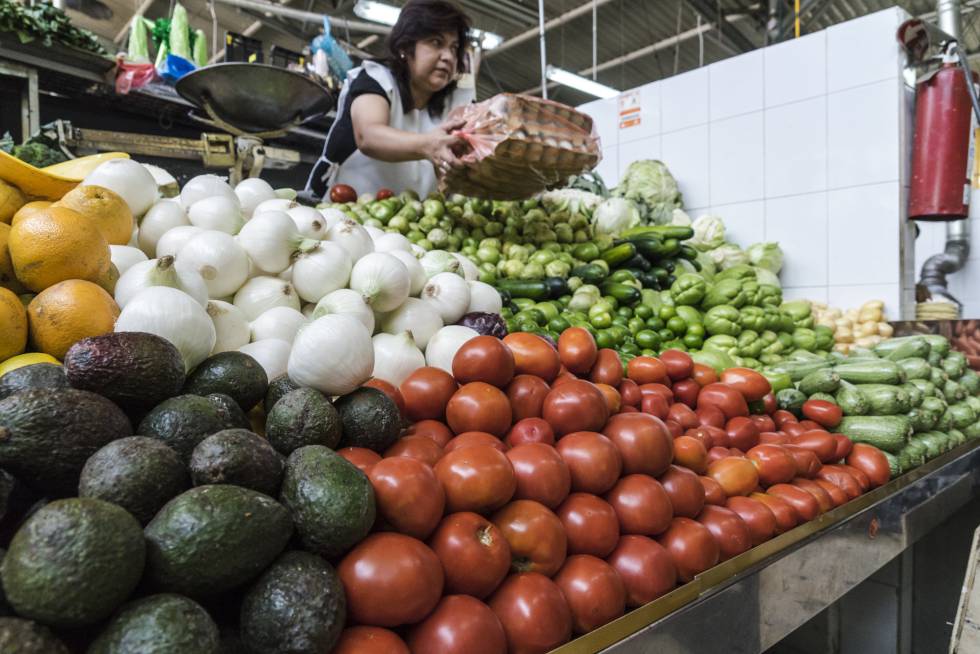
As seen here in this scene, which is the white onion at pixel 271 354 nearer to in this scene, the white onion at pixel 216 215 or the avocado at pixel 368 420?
the avocado at pixel 368 420

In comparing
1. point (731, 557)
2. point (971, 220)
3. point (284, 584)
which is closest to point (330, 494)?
point (284, 584)

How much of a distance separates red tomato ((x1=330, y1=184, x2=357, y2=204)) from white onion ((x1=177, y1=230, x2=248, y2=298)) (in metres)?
2.11

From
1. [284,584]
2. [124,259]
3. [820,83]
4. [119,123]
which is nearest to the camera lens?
[284,584]

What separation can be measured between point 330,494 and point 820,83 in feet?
16.5

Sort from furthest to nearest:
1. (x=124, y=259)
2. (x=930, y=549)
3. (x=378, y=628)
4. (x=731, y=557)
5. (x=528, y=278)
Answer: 1. (x=930, y=549)
2. (x=528, y=278)
3. (x=124, y=259)
4. (x=731, y=557)
5. (x=378, y=628)

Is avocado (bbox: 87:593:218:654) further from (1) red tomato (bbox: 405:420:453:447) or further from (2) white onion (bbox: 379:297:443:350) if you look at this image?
(2) white onion (bbox: 379:297:443:350)

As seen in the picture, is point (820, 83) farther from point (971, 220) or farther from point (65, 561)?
point (971, 220)

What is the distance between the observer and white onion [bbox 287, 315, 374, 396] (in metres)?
1.26

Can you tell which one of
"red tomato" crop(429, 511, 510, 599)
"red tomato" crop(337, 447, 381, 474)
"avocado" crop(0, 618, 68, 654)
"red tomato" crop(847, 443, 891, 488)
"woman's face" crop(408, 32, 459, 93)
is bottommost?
"red tomato" crop(847, 443, 891, 488)

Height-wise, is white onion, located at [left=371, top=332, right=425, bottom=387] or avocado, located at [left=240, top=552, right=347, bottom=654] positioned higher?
white onion, located at [left=371, top=332, right=425, bottom=387]

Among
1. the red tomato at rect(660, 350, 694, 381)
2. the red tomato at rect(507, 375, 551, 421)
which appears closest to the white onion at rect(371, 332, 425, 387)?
the red tomato at rect(507, 375, 551, 421)

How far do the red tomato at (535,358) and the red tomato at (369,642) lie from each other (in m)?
0.87

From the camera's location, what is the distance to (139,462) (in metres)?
0.83

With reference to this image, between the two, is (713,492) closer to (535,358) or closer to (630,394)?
(630,394)
